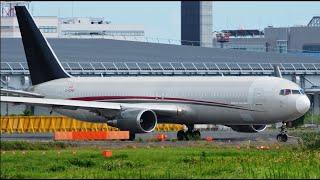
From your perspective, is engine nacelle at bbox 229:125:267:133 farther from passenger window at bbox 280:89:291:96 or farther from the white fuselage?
passenger window at bbox 280:89:291:96

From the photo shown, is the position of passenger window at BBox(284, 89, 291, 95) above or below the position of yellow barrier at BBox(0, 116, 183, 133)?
above

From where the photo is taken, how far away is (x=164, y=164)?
35344mm

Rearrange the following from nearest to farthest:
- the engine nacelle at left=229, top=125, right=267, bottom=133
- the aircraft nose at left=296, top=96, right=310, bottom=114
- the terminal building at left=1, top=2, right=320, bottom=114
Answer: the aircraft nose at left=296, top=96, right=310, bottom=114 → the engine nacelle at left=229, top=125, right=267, bottom=133 → the terminal building at left=1, top=2, right=320, bottom=114

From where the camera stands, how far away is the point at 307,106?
58.1m

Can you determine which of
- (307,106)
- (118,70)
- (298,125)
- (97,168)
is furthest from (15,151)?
(118,70)

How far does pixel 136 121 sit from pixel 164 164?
22.8 metres

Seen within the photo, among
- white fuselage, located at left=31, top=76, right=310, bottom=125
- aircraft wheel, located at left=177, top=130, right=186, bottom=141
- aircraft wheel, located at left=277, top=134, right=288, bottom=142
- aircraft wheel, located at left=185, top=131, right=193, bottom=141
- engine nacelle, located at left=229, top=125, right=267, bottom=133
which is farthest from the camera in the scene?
engine nacelle, located at left=229, top=125, right=267, bottom=133

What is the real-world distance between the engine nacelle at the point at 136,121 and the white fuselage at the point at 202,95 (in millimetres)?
2045

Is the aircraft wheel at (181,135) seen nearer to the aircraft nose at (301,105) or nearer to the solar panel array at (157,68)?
the aircraft nose at (301,105)

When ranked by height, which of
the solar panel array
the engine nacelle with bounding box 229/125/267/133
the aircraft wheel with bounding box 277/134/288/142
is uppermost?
the solar panel array

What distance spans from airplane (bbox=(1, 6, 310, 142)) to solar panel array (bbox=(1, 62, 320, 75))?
3526cm

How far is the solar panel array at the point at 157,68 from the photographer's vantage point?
4067 inches

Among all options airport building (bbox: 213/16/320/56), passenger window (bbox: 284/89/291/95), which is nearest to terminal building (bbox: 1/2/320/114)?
Result: airport building (bbox: 213/16/320/56)

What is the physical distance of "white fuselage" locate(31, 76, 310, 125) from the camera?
5816 centimetres
